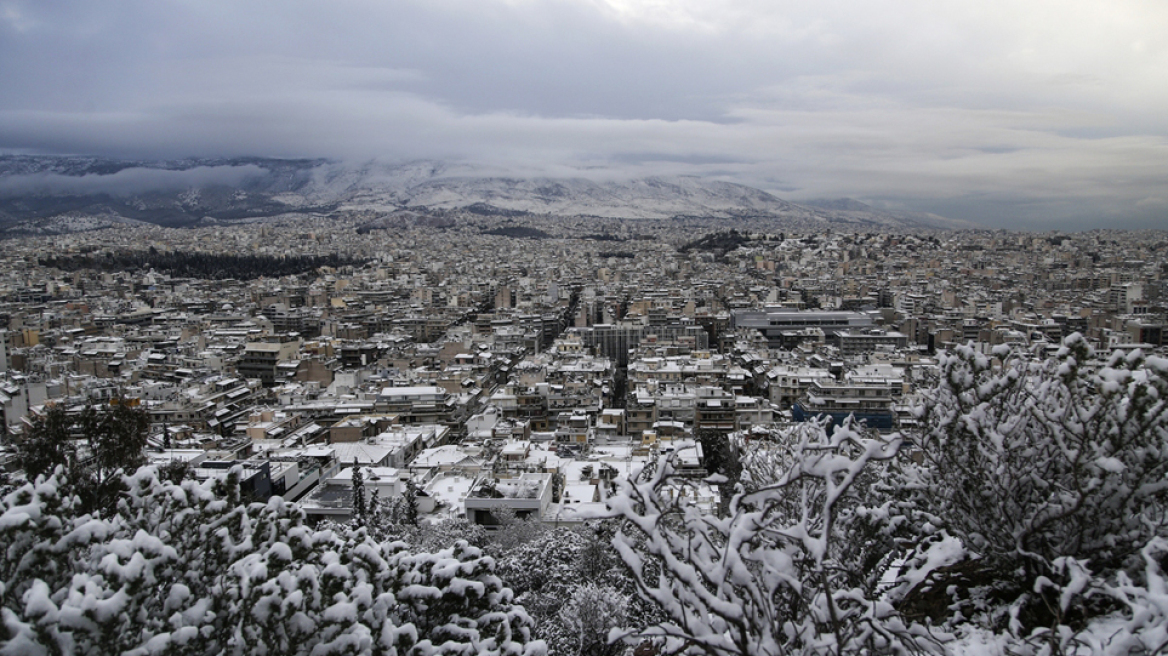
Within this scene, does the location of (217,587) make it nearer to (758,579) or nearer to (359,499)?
(758,579)

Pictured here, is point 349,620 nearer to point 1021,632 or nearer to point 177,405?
point 1021,632

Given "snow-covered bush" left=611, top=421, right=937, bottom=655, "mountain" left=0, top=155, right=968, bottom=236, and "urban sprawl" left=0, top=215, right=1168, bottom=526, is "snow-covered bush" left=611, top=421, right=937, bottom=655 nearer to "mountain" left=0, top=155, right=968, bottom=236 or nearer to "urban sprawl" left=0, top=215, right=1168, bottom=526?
"urban sprawl" left=0, top=215, right=1168, bottom=526

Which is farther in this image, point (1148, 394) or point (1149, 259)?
point (1149, 259)

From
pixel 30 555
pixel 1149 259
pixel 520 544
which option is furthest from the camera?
pixel 1149 259

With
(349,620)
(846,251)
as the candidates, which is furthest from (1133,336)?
(846,251)

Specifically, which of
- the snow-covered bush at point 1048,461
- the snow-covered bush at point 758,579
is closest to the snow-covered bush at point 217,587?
the snow-covered bush at point 758,579

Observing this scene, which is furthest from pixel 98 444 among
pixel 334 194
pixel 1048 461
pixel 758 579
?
pixel 334 194
